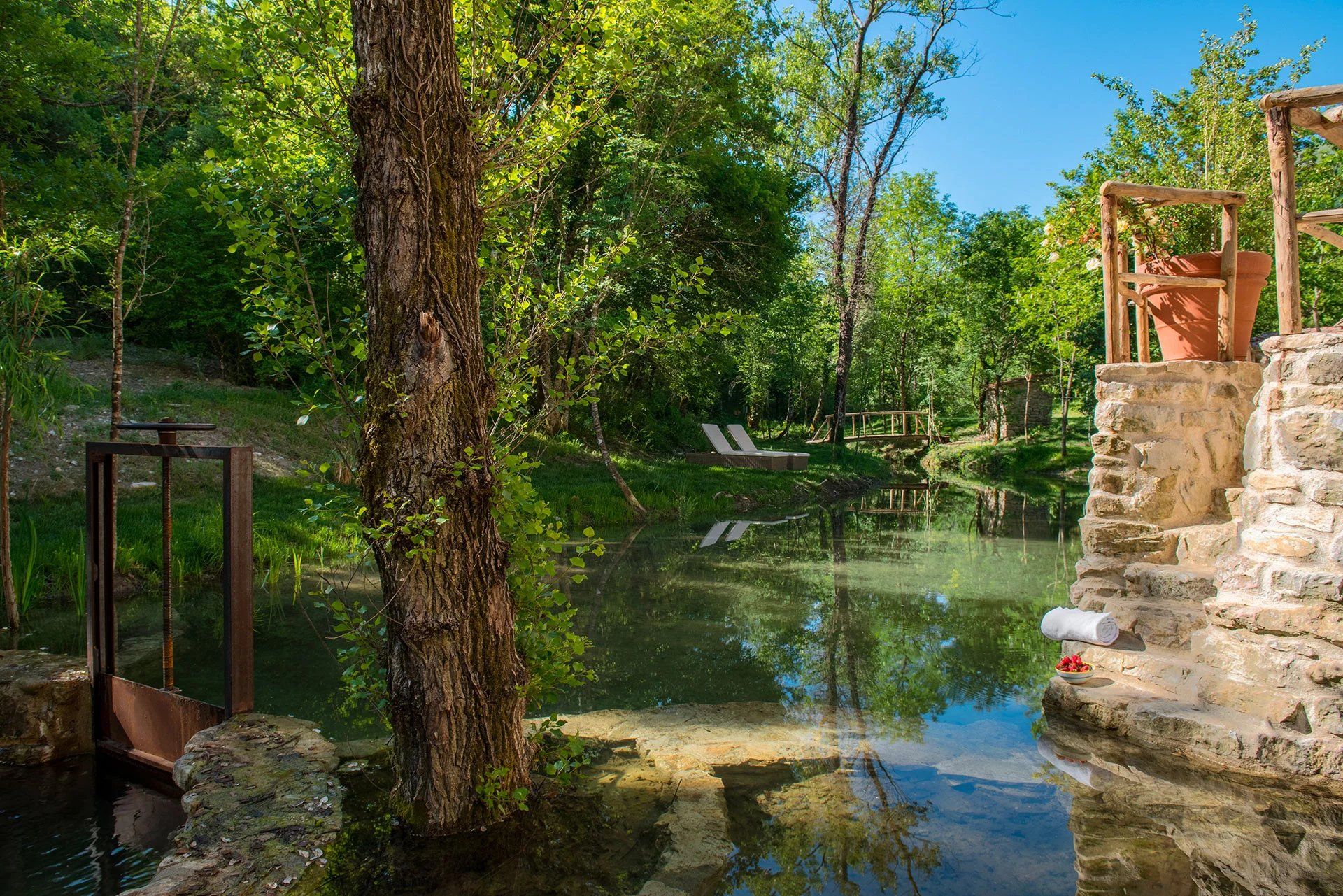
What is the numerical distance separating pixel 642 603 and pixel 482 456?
477cm

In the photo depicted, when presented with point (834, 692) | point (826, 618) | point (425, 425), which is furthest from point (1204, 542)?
point (425, 425)

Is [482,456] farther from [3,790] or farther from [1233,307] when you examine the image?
[1233,307]

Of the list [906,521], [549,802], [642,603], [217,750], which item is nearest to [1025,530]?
[906,521]

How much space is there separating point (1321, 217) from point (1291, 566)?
212cm

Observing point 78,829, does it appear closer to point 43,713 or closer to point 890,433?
point 43,713

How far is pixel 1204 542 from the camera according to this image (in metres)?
5.01

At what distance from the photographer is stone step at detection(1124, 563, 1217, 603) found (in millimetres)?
4797

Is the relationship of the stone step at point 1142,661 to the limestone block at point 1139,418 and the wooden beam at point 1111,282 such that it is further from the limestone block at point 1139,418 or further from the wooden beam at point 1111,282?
the wooden beam at point 1111,282

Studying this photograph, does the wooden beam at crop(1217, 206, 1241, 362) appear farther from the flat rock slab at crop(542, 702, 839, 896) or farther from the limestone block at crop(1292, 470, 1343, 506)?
the flat rock slab at crop(542, 702, 839, 896)

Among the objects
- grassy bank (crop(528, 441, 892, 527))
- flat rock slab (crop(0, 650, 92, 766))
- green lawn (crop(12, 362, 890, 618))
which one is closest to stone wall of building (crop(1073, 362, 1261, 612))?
green lawn (crop(12, 362, 890, 618))

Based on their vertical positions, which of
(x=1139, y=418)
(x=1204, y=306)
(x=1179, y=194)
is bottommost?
(x=1139, y=418)

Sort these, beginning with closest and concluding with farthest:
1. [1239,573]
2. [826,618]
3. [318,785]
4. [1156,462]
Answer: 1. [318,785]
2. [1239,573]
3. [1156,462]
4. [826,618]

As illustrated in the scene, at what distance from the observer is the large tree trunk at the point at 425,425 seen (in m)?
3.01

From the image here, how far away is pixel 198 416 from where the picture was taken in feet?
37.4
